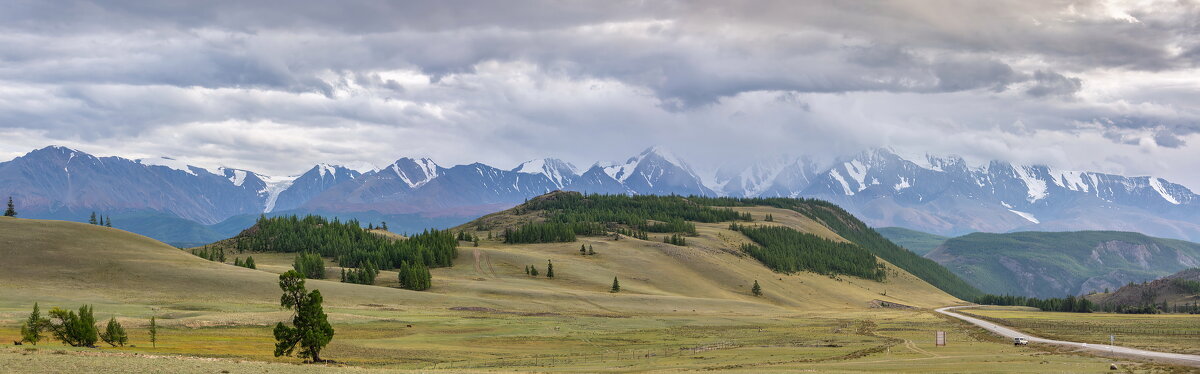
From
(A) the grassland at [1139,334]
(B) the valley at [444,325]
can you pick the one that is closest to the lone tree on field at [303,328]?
(B) the valley at [444,325]

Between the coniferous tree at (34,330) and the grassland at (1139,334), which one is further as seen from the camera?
the grassland at (1139,334)

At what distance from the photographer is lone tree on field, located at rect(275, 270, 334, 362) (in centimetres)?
7094

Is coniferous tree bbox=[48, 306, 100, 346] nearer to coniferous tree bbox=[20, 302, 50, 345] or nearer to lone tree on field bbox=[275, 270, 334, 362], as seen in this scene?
coniferous tree bbox=[20, 302, 50, 345]

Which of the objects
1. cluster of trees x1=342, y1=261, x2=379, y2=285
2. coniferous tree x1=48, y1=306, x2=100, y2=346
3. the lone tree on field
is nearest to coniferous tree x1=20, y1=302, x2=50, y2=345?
coniferous tree x1=48, y1=306, x2=100, y2=346

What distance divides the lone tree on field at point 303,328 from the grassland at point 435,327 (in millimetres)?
1838

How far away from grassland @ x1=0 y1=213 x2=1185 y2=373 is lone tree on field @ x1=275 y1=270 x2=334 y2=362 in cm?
184

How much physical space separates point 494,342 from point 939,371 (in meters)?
50.9

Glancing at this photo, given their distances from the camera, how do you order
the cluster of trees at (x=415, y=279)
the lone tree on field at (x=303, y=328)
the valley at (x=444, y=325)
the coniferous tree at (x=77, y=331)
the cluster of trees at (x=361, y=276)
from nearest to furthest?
the valley at (x=444, y=325) < the lone tree on field at (x=303, y=328) < the coniferous tree at (x=77, y=331) < the cluster of trees at (x=415, y=279) < the cluster of trees at (x=361, y=276)

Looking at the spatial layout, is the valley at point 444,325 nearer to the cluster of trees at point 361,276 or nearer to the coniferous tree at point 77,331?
the coniferous tree at point 77,331

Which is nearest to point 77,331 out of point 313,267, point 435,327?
point 435,327

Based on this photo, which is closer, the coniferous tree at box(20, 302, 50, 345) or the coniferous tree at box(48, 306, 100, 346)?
the coniferous tree at box(20, 302, 50, 345)

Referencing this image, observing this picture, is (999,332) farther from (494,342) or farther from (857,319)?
(494,342)

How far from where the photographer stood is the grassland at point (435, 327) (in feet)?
221

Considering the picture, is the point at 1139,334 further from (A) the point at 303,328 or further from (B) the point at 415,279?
(B) the point at 415,279
